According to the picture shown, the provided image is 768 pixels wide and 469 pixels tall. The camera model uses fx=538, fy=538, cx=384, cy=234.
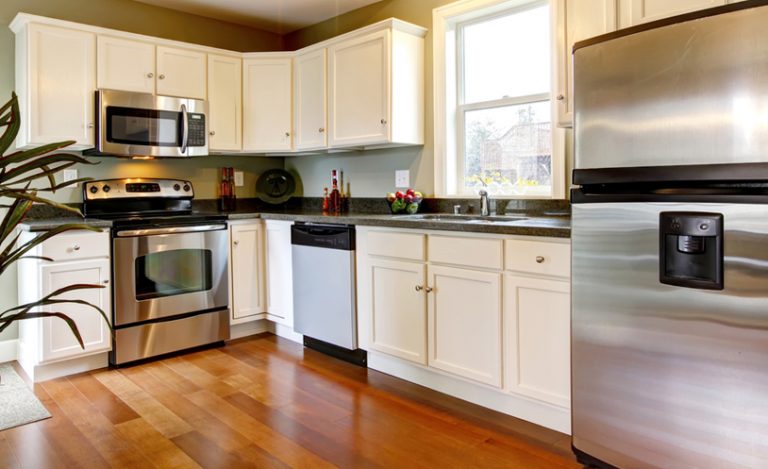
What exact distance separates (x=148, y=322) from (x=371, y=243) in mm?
1495

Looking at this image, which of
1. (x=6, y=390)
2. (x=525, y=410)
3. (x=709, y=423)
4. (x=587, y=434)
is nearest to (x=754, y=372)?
(x=709, y=423)

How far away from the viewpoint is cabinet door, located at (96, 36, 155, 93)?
3.39 metres

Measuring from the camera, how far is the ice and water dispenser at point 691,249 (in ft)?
5.06

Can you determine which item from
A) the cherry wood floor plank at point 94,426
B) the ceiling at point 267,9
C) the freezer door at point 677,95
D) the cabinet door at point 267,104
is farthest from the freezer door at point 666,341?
the ceiling at point 267,9

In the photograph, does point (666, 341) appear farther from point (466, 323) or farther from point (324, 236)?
point (324, 236)

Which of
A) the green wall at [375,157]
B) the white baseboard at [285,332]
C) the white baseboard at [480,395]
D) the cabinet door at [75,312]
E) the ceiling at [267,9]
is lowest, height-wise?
the white baseboard at [480,395]

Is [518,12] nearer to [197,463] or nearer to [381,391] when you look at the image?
[381,391]

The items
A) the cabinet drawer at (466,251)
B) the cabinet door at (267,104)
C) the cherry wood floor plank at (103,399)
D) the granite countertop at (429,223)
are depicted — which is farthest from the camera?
the cabinet door at (267,104)

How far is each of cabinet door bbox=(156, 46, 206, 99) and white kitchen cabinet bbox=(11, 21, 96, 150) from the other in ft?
1.38

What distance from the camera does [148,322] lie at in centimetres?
332

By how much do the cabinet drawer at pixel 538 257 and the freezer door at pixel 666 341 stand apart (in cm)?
28

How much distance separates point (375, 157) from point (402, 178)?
318 millimetres

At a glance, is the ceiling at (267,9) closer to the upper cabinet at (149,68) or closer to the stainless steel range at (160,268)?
the upper cabinet at (149,68)

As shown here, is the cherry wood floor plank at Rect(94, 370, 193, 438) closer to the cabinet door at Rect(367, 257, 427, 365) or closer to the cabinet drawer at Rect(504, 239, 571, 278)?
the cabinet door at Rect(367, 257, 427, 365)
